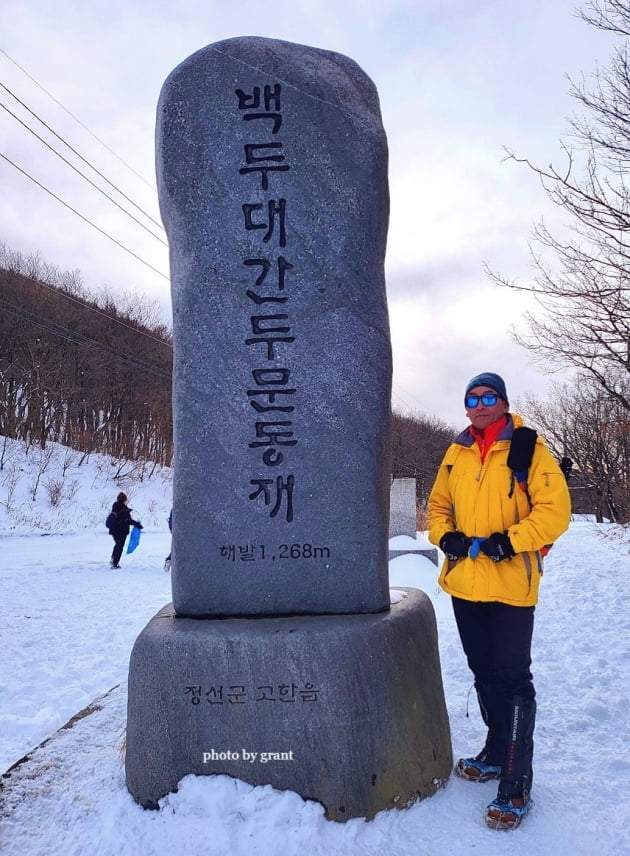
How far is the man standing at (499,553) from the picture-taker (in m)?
2.79

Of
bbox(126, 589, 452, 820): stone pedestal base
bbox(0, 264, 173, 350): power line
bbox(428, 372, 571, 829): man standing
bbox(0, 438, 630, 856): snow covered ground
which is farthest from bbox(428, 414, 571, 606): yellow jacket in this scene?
bbox(0, 264, 173, 350): power line

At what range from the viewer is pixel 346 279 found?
3289 mm

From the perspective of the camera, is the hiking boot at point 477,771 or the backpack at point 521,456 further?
the hiking boot at point 477,771

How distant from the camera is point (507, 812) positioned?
274cm

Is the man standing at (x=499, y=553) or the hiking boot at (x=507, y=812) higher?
the man standing at (x=499, y=553)

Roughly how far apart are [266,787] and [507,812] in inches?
39.8

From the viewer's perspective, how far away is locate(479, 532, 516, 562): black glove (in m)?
2.79

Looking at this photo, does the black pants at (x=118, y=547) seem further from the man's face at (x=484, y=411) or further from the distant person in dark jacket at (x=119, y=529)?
the man's face at (x=484, y=411)

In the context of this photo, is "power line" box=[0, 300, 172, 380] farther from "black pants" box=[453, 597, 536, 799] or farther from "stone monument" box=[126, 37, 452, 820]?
"black pants" box=[453, 597, 536, 799]

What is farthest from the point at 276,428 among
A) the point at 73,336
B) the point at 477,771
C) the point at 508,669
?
the point at 73,336

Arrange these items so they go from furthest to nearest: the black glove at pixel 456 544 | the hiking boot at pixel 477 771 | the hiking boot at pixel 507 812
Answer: the hiking boot at pixel 477 771, the black glove at pixel 456 544, the hiking boot at pixel 507 812

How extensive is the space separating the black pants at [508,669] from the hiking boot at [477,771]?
22cm

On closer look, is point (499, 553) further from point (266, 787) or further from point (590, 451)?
point (590, 451)

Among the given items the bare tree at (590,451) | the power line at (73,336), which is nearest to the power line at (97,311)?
the power line at (73,336)
